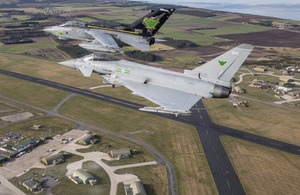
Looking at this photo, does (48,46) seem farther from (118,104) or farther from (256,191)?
(256,191)

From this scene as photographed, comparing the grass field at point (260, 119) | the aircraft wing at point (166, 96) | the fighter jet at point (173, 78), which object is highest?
the fighter jet at point (173, 78)

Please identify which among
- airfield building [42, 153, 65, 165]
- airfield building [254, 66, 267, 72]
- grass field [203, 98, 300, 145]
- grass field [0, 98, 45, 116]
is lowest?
grass field [0, 98, 45, 116]

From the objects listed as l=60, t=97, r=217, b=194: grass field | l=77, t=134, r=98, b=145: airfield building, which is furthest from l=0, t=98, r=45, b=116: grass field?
l=77, t=134, r=98, b=145: airfield building

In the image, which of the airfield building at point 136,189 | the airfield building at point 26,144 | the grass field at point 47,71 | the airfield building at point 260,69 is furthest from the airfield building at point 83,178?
the airfield building at point 260,69

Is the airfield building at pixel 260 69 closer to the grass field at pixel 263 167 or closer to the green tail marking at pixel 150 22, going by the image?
the grass field at pixel 263 167

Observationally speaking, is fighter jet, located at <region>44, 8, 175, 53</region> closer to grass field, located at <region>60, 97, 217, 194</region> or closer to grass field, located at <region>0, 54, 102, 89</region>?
grass field, located at <region>60, 97, 217, 194</region>

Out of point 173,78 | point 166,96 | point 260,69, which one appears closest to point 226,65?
point 173,78

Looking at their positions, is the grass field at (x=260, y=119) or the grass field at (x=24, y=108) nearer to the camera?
the grass field at (x=260, y=119)
